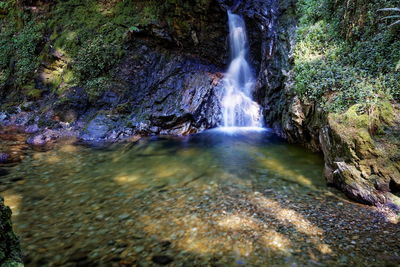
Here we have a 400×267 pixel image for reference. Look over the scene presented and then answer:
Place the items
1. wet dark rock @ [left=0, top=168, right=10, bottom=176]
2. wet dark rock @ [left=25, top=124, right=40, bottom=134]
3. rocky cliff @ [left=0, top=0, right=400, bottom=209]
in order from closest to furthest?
wet dark rock @ [left=0, top=168, right=10, bottom=176]
rocky cliff @ [left=0, top=0, right=400, bottom=209]
wet dark rock @ [left=25, top=124, right=40, bottom=134]

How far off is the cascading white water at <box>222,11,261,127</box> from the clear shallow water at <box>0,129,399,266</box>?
15.6 ft

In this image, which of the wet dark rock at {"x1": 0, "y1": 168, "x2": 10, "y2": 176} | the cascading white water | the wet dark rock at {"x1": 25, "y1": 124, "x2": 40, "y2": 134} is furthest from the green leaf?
the wet dark rock at {"x1": 0, "y1": 168, "x2": 10, "y2": 176}

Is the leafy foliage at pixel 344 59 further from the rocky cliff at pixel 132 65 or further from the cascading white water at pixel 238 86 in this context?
the cascading white water at pixel 238 86

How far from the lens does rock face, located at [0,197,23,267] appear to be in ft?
6.08

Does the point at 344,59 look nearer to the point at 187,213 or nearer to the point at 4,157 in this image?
the point at 187,213

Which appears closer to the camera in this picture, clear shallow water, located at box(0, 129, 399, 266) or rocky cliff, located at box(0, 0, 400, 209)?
clear shallow water, located at box(0, 129, 399, 266)

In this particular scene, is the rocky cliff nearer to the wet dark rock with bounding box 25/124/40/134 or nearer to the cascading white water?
the wet dark rock with bounding box 25/124/40/134

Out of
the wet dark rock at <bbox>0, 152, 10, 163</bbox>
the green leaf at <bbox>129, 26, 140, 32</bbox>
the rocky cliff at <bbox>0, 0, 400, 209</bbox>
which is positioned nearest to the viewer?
the wet dark rock at <bbox>0, 152, 10, 163</bbox>

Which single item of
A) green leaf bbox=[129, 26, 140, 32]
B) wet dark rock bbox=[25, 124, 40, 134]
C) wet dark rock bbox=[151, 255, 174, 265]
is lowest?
wet dark rock bbox=[151, 255, 174, 265]

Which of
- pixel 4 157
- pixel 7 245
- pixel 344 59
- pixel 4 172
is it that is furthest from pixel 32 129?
pixel 344 59

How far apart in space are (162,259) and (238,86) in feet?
37.0

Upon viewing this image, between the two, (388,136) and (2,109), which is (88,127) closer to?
(2,109)

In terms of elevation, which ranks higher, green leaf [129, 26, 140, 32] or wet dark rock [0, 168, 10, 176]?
green leaf [129, 26, 140, 32]

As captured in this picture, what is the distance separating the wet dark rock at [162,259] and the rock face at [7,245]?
4.62ft
